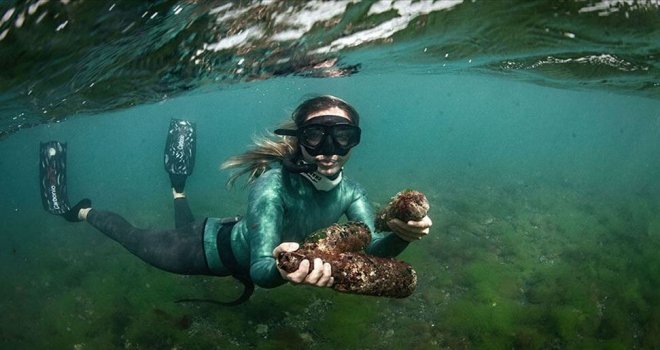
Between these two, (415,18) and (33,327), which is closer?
(415,18)

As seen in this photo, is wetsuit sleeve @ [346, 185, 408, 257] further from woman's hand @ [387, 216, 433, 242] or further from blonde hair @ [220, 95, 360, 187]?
blonde hair @ [220, 95, 360, 187]

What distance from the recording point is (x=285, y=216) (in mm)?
5922

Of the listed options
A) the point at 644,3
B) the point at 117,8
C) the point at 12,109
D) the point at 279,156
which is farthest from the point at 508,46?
the point at 12,109

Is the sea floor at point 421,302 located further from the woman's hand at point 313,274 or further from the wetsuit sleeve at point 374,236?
the woman's hand at point 313,274

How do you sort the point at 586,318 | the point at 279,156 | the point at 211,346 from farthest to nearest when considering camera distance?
1. the point at 586,318
2. the point at 211,346
3. the point at 279,156

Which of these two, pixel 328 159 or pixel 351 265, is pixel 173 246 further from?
pixel 351 265

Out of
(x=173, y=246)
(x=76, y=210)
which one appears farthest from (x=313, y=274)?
(x=76, y=210)

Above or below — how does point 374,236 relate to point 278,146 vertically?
below

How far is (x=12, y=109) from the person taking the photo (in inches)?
589

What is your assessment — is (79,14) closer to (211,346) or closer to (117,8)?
(117,8)

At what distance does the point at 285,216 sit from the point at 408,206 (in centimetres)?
256

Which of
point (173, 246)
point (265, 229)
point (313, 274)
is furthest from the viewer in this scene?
point (173, 246)

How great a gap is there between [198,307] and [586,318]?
1030 centimetres

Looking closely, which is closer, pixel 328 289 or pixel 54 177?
pixel 328 289
